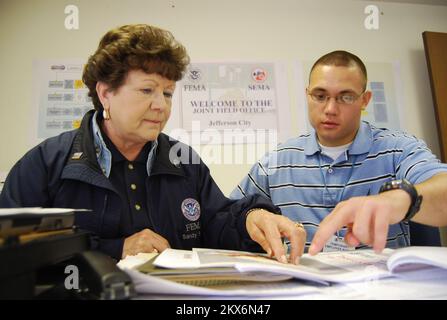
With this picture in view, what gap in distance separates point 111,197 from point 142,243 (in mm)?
153

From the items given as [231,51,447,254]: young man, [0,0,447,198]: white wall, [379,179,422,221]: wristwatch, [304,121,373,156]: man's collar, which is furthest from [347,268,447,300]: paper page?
[0,0,447,198]: white wall

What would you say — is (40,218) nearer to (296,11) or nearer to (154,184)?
(154,184)

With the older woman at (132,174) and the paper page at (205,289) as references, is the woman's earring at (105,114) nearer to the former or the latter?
the older woman at (132,174)

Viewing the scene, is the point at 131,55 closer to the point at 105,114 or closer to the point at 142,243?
the point at 105,114

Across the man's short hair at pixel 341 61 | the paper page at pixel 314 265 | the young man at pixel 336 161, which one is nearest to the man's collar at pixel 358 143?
the young man at pixel 336 161

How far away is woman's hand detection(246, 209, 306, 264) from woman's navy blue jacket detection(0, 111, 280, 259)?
6cm

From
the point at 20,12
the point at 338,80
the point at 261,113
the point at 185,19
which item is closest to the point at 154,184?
the point at 338,80

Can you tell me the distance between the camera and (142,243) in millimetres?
693

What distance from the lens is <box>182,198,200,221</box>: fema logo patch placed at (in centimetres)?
86

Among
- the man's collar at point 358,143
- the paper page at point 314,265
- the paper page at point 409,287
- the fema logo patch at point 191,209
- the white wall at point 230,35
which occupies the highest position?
the white wall at point 230,35

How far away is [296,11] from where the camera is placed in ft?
6.20

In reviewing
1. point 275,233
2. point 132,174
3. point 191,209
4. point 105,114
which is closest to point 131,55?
point 105,114

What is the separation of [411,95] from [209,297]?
6.65 ft

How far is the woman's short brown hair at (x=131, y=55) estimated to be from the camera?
85 centimetres
